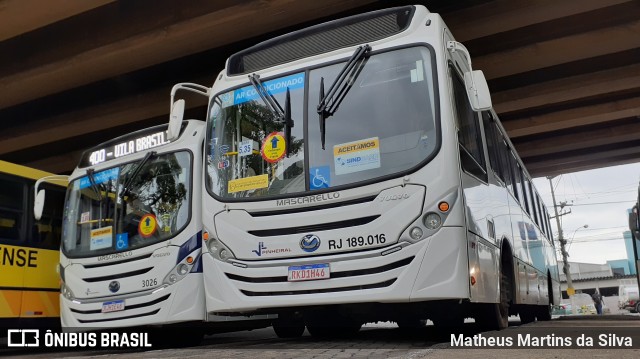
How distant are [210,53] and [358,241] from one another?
8.94 metres

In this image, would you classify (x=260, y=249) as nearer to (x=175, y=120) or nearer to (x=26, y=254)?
(x=175, y=120)

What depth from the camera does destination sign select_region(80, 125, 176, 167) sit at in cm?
787

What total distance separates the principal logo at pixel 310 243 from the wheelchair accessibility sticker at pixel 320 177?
0.49 metres

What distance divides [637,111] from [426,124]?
1421 cm

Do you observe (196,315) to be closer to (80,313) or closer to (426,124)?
(80,313)

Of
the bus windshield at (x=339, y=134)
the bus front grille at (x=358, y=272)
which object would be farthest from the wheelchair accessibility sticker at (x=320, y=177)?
the bus front grille at (x=358, y=272)

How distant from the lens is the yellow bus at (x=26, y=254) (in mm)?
7836

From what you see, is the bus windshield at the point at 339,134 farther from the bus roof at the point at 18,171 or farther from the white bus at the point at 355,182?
the bus roof at the point at 18,171

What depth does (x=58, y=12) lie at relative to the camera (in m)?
10.4

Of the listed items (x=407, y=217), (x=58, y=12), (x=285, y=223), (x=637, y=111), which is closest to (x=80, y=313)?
(x=285, y=223)

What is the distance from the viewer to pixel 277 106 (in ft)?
19.7

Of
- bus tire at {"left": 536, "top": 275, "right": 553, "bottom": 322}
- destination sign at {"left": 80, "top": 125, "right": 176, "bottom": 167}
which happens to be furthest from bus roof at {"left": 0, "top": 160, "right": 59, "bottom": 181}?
bus tire at {"left": 536, "top": 275, "right": 553, "bottom": 322}

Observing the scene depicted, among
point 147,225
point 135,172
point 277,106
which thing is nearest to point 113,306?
point 147,225

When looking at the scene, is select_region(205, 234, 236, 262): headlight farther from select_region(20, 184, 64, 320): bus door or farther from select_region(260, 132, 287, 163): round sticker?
select_region(20, 184, 64, 320): bus door
